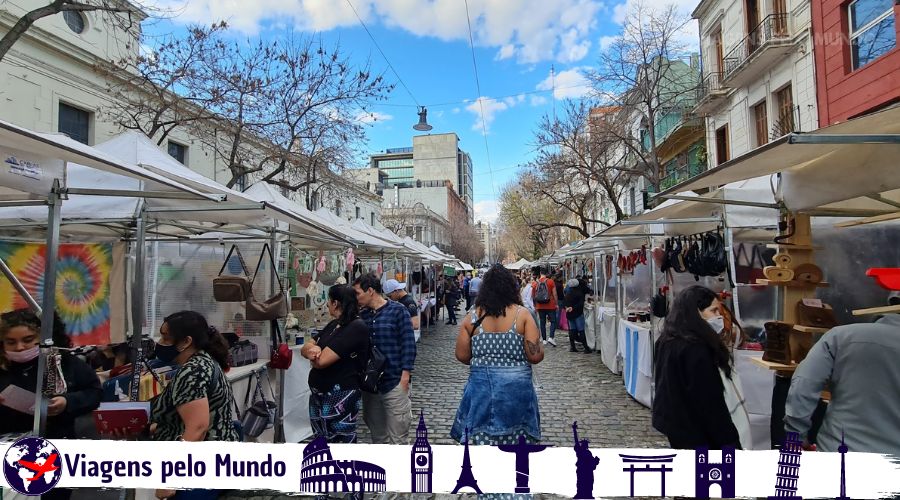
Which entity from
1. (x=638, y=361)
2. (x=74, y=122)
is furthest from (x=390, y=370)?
(x=74, y=122)

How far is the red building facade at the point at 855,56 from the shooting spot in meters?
10.6

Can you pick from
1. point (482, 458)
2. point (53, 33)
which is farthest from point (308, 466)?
point (53, 33)

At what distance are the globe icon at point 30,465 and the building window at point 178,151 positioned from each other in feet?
63.3

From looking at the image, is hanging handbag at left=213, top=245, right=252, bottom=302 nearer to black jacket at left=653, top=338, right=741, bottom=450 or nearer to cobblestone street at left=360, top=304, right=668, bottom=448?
cobblestone street at left=360, top=304, right=668, bottom=448

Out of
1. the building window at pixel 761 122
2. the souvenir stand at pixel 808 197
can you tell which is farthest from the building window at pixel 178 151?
the building window at pixel 761 122

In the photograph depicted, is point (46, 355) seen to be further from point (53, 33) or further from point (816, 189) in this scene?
point (53, 33)

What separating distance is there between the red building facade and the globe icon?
14470mm

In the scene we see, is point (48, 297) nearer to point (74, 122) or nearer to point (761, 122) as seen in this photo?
point (74, 122)

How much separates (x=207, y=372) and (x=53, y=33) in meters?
16.2

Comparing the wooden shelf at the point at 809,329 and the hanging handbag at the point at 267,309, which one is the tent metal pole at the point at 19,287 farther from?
the wooden shelf at the point at 809,329

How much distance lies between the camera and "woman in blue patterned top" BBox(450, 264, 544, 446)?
2889 mm

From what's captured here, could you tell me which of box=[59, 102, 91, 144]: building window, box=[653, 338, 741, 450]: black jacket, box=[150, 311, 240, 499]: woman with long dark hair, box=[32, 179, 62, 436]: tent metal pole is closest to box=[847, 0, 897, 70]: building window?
box=[653, 338, 741, 450]: black jacket

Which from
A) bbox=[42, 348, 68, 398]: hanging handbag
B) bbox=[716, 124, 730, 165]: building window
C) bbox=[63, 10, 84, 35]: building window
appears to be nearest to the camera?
bbox=[42, 348, 68, 398]: hanging handbag

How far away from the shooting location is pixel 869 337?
2166 millimetres
